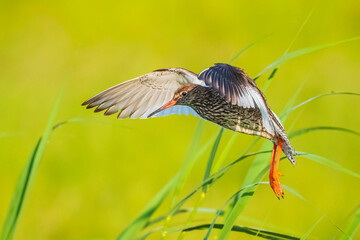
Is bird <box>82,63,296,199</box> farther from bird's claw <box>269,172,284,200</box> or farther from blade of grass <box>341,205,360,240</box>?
blade of grass <box>341,205,360,240</box>

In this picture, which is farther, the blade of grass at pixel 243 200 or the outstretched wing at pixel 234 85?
the blade of grass at pixel 243 200

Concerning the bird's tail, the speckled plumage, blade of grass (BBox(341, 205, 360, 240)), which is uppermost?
the speckled plumage

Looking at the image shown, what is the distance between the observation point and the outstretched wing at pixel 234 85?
0.53 metres

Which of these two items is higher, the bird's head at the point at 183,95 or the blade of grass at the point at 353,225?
the bird's head at the point at 183,95

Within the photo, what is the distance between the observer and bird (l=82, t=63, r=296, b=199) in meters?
0.56

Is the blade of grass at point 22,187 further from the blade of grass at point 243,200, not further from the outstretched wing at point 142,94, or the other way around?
the blade of grass at point 243,200

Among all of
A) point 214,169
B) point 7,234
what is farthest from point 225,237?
point 7,234

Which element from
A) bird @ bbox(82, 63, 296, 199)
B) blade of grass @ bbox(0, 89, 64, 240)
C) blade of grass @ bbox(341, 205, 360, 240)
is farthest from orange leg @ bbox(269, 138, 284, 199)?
blade of grass @ bbox(0, 89, 64, 240)

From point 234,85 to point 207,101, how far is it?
5.7 inches

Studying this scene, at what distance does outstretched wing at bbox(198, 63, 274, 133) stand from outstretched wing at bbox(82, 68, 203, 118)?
9cm

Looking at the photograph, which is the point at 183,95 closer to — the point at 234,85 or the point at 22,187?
the point at 234,85

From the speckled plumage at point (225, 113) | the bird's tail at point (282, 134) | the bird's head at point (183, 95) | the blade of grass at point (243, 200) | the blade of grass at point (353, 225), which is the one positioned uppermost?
the bird's head at point (183, 95)

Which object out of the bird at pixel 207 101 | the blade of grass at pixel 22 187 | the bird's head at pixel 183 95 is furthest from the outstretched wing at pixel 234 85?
the blade of grass at pixel 22 187


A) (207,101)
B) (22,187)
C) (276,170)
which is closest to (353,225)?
(276,170)
